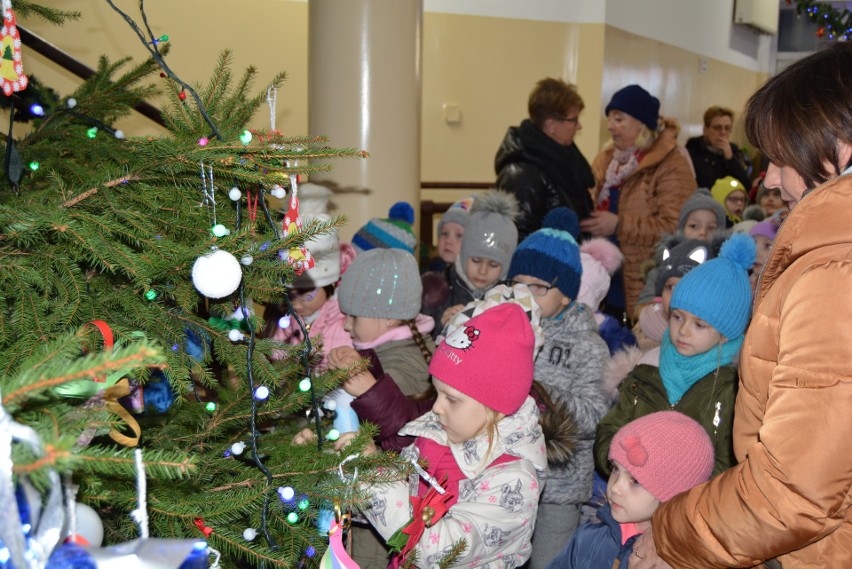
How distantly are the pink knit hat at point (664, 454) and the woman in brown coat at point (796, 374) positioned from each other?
1.43 ft

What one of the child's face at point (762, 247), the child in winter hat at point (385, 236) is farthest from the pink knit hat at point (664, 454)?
the child's face at point (762, 247)

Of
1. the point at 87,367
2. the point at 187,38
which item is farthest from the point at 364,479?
the point at 187,38

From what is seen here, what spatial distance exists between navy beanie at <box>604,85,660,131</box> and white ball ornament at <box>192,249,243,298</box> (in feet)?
11.3

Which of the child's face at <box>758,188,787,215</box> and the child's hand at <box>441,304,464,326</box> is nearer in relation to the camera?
the child's hand at <box>441,304,464,326</box>

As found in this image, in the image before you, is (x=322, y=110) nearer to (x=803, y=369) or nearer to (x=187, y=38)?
(x=187, y=38)

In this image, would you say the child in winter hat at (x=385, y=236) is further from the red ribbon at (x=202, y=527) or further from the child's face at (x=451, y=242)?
the red ribbon at (x=202, y=527)

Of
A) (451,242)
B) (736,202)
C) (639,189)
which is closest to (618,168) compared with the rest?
(639,189)

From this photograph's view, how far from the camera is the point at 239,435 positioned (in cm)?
162

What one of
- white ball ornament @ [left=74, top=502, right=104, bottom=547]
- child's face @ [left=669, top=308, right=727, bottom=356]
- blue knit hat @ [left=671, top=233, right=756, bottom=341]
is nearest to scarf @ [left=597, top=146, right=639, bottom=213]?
blue knit hat @ [left=671, top=233, right=756, bottom=341]

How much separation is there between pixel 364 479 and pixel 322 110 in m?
2.90

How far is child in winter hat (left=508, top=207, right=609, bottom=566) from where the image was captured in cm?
260

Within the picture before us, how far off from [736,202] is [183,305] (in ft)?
17.2

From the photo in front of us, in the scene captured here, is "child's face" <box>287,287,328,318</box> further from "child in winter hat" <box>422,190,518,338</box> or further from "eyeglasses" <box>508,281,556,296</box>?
"eyeglasses" <box>508,281,556,296</box>

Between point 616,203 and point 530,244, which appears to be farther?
point 616,203
